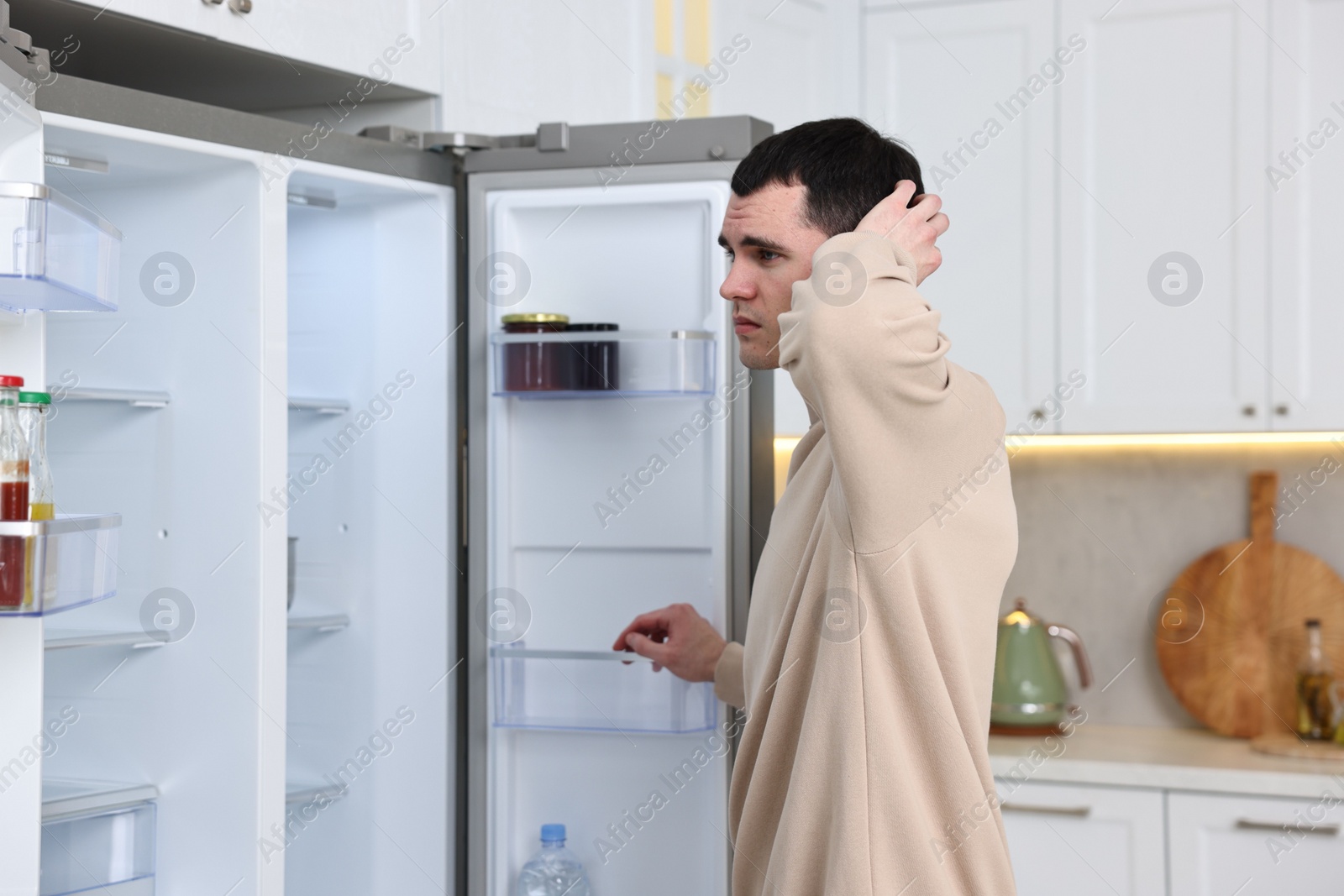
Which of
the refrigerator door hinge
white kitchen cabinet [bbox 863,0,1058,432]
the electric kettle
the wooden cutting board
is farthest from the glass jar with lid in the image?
the wooden cutting board

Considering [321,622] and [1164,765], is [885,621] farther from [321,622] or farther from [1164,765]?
[1164,765]

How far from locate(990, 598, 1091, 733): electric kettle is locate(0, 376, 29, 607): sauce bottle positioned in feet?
6.15

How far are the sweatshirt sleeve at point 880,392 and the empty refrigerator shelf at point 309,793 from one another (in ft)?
3.10

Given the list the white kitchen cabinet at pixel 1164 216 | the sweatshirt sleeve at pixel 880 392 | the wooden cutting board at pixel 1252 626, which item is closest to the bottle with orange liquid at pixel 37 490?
the sweatshirt sleeve at pixel 880 392

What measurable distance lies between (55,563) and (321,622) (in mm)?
608

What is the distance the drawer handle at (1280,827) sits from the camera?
216cm

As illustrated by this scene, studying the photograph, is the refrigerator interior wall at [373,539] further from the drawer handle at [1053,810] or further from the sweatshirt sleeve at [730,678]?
the drawer handle at [1053,810]

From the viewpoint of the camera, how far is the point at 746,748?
1263mm

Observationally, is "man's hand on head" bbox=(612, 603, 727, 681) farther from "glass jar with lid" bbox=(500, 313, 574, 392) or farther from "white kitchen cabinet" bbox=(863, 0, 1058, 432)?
"white kitchen cabinet" bbox=(863, 0, 1058, 432)

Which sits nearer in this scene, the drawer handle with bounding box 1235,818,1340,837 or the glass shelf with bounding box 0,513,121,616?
the glass shelf with bounding box 0,513,121,616

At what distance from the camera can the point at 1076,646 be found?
267cm

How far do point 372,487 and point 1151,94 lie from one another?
5.22 ft

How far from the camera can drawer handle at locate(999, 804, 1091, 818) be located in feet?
7.54

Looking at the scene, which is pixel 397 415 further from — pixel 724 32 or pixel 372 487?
pixel 724 32
